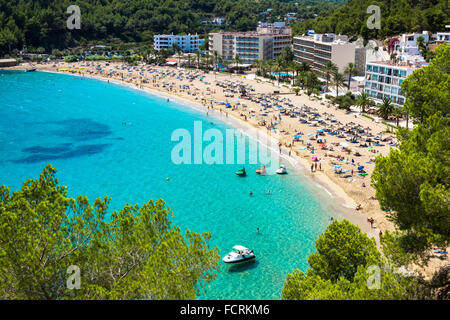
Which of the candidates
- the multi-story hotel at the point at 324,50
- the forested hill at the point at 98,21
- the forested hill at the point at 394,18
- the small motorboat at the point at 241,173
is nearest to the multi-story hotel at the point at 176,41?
the forested hill at the point at 98,21

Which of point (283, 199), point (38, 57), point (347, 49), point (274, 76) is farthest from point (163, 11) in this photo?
point (283, 199)

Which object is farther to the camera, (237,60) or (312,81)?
(237,60)

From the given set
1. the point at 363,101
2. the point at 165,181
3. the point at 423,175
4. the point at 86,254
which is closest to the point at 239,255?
the point at 86,254

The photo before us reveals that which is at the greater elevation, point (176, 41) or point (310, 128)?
point (176, 41)

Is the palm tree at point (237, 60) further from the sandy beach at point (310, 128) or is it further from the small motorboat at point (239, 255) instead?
the small motorboat at point (239, 255)

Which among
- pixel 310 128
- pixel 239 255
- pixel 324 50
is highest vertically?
pixel 324 50

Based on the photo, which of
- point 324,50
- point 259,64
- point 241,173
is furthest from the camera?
point 259,64

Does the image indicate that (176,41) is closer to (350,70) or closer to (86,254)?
(350,70)

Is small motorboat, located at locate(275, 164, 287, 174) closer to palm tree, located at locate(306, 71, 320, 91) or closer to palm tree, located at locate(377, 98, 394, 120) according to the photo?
palm tree, located at locate(377, 98, 394, 120)
